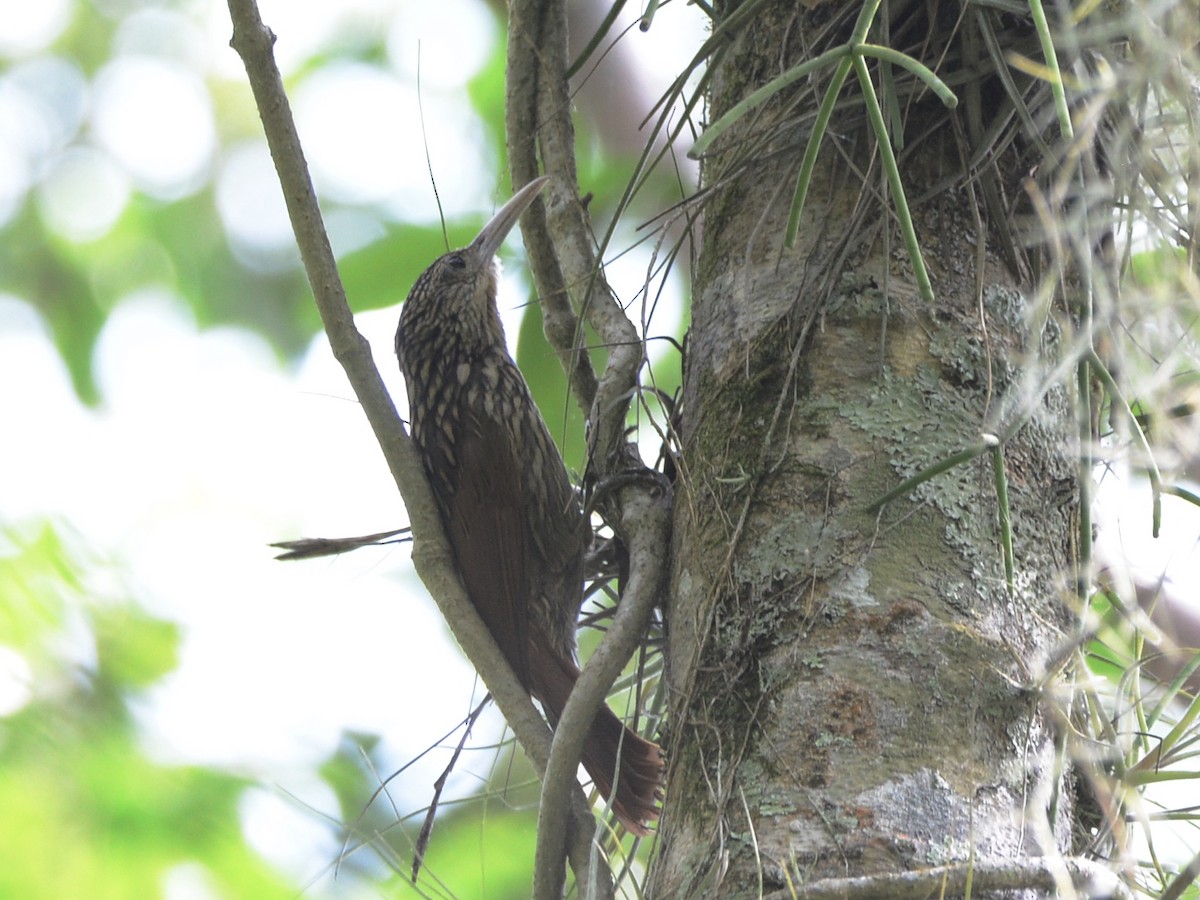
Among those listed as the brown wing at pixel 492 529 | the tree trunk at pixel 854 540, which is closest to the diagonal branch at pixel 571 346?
the tree trunk at pixel 854 540

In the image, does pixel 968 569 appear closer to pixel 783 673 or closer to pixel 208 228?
pixel 783 673

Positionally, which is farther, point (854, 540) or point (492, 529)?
point (492, 529)

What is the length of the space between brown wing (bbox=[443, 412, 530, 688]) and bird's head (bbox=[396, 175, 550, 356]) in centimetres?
41

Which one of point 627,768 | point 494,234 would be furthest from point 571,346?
point 494,234

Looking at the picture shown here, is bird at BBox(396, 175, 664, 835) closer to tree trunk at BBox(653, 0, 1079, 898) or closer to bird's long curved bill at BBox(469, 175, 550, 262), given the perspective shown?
bird's long curved bill at BBox(469, 175, 550, 262)

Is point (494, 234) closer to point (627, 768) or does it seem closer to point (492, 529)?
point (492, 529)

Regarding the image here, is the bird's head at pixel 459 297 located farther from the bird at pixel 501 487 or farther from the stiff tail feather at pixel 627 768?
the stiff tail feather at pixel 627 768

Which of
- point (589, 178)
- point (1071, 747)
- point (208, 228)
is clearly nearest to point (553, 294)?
point (589, 178)

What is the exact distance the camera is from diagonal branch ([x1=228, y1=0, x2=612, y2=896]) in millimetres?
1851

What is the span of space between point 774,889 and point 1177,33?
1.05 meters

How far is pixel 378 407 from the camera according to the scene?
201cm

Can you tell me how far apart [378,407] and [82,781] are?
68.5 inches

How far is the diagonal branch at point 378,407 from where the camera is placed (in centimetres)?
185

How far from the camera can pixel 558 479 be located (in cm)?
301
